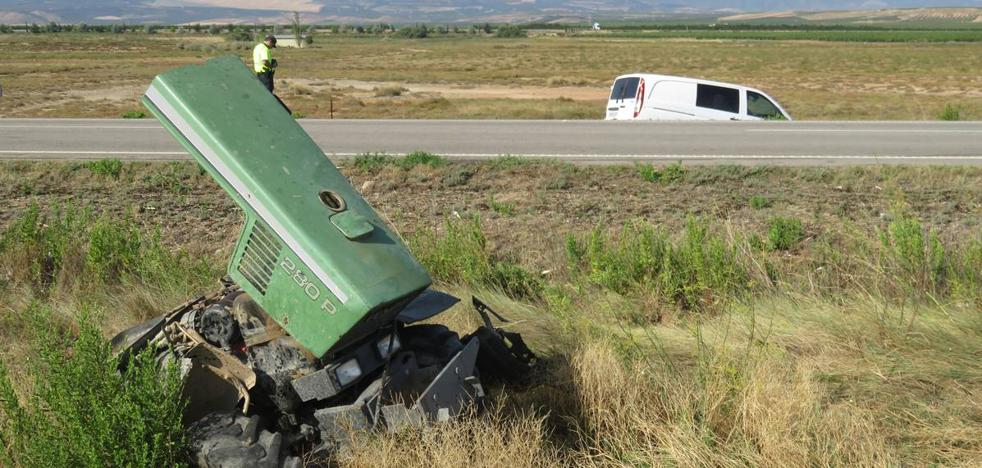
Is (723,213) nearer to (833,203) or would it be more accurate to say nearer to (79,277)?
(833,203)

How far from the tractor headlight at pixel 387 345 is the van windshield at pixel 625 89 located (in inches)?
648

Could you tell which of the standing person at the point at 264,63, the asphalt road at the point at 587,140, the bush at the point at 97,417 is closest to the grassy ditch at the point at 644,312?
the bush at the point at 97,417

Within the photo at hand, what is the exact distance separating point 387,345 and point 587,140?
40.5ft

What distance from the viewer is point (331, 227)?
3.72 metres

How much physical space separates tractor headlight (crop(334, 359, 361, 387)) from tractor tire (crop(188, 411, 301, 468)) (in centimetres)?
34

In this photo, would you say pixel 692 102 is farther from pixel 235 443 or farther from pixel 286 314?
pixel 235 443

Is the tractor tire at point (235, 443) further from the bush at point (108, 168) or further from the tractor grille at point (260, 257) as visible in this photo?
the bush at point (108, 168)

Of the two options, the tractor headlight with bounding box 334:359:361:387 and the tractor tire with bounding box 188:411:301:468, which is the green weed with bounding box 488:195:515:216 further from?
the tractor tire with bounding box 188:411:301:468

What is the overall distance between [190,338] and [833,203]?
8.48 meters

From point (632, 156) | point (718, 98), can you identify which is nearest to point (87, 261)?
point (632, 156)

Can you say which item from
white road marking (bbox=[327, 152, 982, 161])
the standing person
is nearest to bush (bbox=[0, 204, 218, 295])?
white road marking (bbox=[327, 152, 982, 161])

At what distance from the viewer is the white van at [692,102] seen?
19469mm

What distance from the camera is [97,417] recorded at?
354 centimetres

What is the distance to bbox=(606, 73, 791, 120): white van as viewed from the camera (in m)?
19.5
